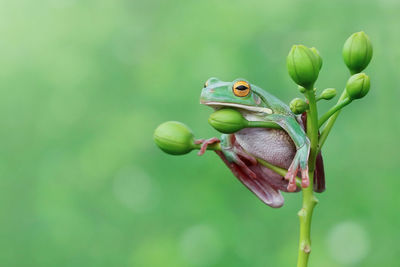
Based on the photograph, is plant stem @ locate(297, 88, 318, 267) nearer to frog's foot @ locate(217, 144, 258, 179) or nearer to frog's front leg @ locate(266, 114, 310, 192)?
frog's front leg @ locate(266, 114, 310, 192)

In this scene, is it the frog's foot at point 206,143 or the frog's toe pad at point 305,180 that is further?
the frog's foot at point 206,143

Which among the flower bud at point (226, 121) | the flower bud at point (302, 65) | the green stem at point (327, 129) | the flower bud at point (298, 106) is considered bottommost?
the green stem at point (327, 129)

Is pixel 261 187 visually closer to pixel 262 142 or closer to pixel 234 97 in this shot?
pixel 262 142

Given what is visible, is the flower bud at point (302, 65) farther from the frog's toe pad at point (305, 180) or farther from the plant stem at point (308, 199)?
the frog's toe pad at point (305, 180)

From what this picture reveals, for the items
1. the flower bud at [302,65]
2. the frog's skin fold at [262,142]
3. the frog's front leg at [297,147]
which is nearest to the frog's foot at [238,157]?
the frog's skin fold at [262,142]

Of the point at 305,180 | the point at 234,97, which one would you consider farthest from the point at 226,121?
the point at 305,180

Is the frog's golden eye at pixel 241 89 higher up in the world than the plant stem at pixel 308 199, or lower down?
higher up

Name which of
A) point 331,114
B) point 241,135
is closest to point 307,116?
point 331,114
